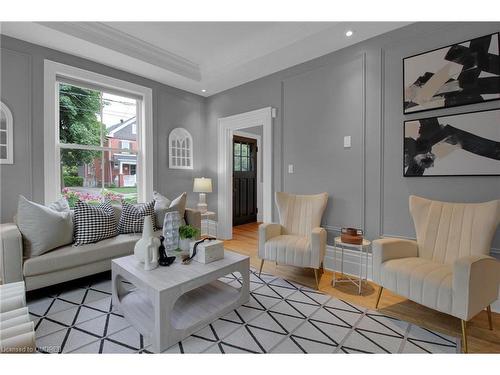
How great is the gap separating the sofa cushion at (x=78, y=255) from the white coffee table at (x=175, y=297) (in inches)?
21.2

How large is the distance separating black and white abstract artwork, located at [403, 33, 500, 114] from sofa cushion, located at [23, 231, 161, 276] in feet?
10.9

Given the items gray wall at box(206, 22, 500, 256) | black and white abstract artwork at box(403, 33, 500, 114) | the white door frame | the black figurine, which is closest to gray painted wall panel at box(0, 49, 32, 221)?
the black figurine

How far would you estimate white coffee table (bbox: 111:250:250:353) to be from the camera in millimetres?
1562

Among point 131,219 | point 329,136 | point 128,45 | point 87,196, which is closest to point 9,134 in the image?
Result: point 87,196

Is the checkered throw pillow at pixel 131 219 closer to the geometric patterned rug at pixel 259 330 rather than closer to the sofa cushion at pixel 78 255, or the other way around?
the sofa cushion at pixel 78 255

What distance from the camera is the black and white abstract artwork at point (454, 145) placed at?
2.11 meters

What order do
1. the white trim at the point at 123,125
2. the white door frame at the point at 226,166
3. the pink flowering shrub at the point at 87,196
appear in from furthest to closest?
1. the white door frame at the point at 226,166
2. the white trim at the point at 123,125
3. the pink flowering shrub at the point at 87,196

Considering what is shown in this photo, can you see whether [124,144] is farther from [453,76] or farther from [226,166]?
[453,76]

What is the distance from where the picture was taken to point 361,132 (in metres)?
2.84

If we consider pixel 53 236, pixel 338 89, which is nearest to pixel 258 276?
pixel 53 236

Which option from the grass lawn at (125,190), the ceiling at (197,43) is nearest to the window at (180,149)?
the grass lawn at (125,190)

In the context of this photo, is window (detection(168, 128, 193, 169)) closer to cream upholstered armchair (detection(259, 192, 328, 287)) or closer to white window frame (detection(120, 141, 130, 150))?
white window frame (detection(120, 141, 130, 150))

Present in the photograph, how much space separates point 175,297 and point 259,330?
0.67 m
